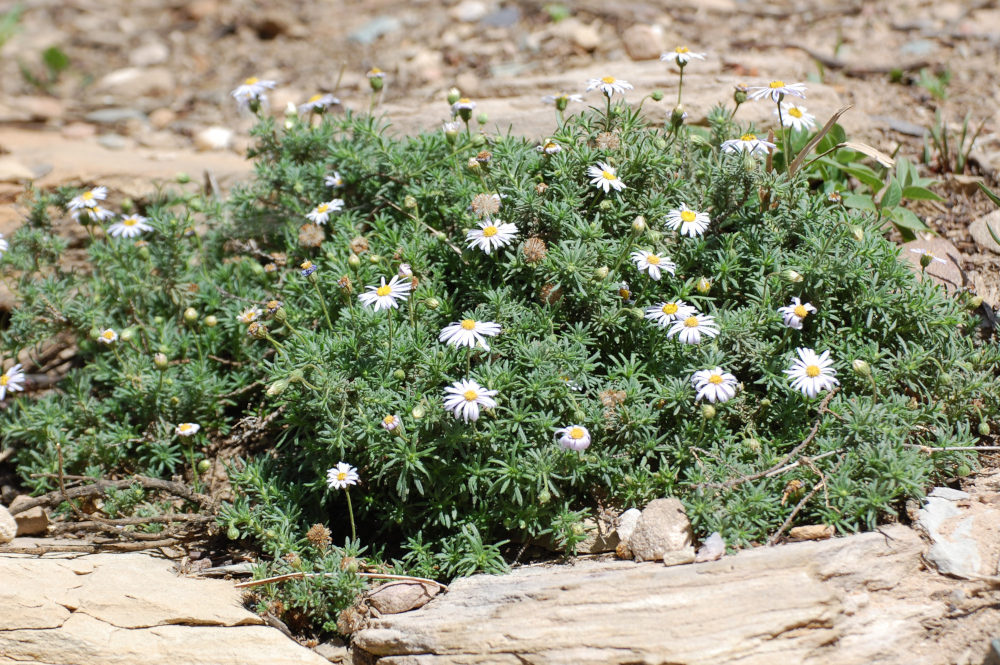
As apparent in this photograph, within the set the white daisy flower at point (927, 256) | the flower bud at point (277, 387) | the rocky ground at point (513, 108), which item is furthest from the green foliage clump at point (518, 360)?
the rocky ground at point (513, 108)

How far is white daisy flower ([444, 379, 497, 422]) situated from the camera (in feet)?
10.4

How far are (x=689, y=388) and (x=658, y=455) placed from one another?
0.33m

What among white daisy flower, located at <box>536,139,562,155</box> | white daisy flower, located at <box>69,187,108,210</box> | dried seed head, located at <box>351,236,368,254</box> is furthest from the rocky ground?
dried seed head, located at <box>351,236,368,254</box>

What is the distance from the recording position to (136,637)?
9.86 feet

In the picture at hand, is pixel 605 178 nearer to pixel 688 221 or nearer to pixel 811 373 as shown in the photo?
pixel 688 221

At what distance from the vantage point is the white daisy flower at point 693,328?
343cm

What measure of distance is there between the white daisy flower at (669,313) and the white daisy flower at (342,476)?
1.43 metres

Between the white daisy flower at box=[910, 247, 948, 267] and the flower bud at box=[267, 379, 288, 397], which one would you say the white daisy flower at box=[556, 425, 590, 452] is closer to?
the flower bud at box=[267, 379, 288, 397]

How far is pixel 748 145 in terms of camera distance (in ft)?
12.7

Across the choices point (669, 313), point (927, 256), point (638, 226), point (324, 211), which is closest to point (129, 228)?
point (324, 211)

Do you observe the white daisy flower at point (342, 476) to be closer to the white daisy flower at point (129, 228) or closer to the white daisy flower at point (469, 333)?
the white daisy flower at point (469, 333)

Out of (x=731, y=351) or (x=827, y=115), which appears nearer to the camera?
(x=731, y=351)

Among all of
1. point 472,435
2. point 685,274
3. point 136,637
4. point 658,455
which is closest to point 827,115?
point 685,274

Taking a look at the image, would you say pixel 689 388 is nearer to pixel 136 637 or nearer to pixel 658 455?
pixel 658 455
